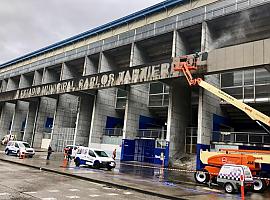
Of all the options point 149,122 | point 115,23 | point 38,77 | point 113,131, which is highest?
point 115,23

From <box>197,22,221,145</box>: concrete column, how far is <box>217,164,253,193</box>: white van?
465 inches

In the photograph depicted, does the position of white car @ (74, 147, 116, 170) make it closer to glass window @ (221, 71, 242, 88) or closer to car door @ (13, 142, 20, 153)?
car door @ (13, 142, 20, 153)

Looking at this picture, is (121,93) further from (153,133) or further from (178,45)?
(178,45)

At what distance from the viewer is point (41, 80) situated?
53250 mm

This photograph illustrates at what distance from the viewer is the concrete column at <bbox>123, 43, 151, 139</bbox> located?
3381cm

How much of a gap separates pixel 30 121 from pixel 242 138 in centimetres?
4038

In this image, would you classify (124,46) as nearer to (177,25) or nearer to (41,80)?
(177,25)

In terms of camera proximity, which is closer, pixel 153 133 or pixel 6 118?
pixel 153 133

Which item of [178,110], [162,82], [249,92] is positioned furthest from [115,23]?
[249,92]

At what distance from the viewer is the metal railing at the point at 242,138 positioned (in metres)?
25.1

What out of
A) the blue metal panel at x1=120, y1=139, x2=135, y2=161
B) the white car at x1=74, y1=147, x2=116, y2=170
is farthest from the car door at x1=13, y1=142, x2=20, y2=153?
the blue metal panel at x1=120, y1=139, x2=135, y2=161

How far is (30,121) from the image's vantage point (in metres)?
52.0

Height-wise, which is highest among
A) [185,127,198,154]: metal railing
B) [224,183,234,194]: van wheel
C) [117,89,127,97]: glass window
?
[117,89,127,97]: glass window

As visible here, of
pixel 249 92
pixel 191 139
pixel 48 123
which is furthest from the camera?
pixel 48 123
